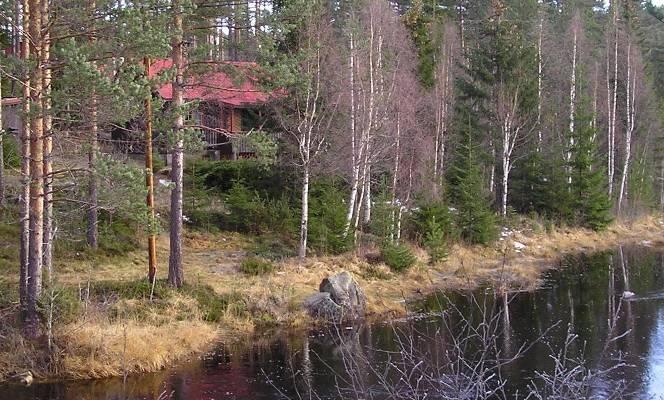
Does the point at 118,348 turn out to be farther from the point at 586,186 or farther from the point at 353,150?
the point at 586,186

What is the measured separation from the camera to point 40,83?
12922 mm

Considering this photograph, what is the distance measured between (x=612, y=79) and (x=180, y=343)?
106ft

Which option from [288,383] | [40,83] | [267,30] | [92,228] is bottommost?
[288,383]

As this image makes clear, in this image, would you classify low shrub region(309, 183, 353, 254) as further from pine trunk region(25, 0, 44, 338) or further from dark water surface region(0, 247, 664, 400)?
pine trunk region(25, 0, 44, 338)

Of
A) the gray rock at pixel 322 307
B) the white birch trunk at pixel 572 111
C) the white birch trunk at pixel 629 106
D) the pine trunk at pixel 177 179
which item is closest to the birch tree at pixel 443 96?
the white birch trunk at pixel 572 111

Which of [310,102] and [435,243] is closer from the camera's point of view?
[310,102]

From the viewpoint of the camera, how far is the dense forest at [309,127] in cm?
1301

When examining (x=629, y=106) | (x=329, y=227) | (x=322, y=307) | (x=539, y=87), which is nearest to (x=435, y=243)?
(x=329, y=227)

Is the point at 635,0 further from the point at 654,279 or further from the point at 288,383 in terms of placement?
the point at 288,383

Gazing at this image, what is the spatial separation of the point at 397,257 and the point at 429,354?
8211 mm

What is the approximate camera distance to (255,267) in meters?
20.5

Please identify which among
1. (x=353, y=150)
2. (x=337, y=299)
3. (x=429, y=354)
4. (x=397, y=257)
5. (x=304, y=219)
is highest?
(x=353, y=150)

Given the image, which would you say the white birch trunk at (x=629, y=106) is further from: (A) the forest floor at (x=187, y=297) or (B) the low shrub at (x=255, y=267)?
(B) the low shrub at (x=255, y=267)

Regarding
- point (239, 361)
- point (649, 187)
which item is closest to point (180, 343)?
point (239, 361)
